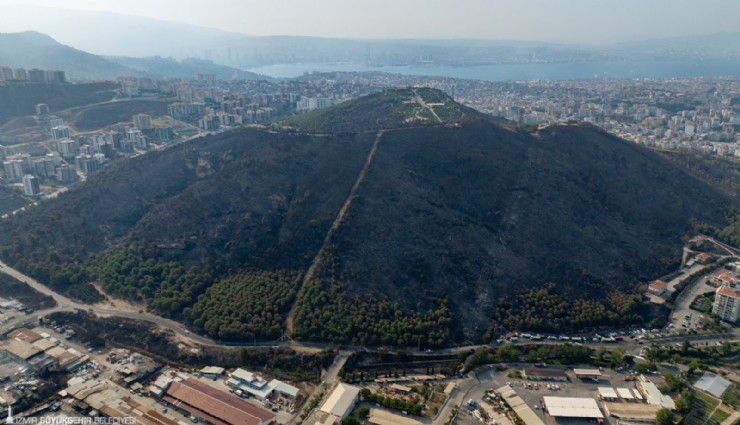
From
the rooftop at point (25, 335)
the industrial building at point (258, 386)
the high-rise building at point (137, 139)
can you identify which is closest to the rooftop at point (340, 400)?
the industrial building at point (258, 386)

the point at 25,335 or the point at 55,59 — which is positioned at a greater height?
the point at 55,59

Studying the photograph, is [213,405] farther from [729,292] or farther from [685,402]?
[729,292]

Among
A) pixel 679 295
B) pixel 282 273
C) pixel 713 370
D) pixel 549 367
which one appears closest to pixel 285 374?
pixel 282 273

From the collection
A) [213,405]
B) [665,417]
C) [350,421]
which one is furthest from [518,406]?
[213,405]

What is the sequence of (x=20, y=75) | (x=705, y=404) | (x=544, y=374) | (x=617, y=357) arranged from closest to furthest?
1. (x=705, y=404)
2. (x=544, y=374)
3. (x=617, y=357)
4. (x=20, y=75)

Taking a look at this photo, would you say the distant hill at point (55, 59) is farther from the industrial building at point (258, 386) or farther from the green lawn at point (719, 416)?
the green lawn at point (719, 416)

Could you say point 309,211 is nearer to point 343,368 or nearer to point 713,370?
point 343,368
